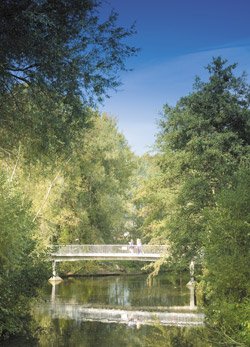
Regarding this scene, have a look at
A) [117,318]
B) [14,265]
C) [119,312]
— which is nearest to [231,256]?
[14,265]

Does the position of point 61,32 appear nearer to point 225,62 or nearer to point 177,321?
point 225,62

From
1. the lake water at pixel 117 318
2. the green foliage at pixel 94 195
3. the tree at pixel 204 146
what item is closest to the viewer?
the lake water at pixel 117 318

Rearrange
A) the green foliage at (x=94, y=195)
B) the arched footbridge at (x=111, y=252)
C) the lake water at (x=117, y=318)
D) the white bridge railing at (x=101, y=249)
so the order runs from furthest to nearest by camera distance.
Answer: the green foliage at (x=94, y=195) < the white bridge railing at (x=101, y=249) < the arched footbridge at (x=111, y=252) < the lake water at (x=117, y=318)

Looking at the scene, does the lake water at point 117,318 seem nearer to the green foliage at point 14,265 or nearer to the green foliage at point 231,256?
the green foliage at point 14,265

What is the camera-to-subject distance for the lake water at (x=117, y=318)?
12.5 meters

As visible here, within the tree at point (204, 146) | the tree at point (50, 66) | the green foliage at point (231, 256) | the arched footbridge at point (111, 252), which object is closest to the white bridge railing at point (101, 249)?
the arched footbridge at point (111, 252)

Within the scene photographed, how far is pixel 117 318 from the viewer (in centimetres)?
1658

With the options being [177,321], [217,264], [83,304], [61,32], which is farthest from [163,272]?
[61,32]

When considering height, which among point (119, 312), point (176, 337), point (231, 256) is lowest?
point (119, 312)

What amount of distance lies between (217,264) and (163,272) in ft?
96.0

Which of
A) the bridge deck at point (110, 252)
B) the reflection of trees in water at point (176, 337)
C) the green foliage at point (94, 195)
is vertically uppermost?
the green foliage at point (94, 195)

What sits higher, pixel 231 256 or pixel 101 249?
pixel 231 256

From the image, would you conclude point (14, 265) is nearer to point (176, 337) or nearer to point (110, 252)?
point (176, 337)

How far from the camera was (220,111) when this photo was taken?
1656 cm
